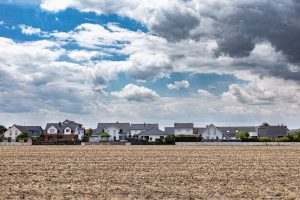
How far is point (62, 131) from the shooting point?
154375 millimetres

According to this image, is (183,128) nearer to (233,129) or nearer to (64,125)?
(233,129)

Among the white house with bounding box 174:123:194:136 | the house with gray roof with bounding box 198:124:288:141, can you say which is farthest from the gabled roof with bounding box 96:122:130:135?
the house with gray roof with bounding box 198:124:288:141

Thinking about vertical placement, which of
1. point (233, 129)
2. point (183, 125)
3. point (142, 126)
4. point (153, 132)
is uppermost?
point (183, 125)

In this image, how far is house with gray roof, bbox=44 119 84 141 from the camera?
153 meters

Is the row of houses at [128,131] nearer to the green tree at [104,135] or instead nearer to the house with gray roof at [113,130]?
the house with gray roof at [113,130]

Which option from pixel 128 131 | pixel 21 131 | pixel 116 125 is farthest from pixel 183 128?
pixel 21 131

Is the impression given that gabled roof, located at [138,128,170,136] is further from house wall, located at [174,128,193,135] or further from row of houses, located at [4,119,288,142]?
house wall, located at [174,128,193,135]

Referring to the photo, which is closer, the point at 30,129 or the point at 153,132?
the point at 153,132

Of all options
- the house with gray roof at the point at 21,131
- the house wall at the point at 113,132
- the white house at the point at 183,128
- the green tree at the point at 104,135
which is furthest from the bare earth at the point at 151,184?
the house with gray roof at the point at 21,131

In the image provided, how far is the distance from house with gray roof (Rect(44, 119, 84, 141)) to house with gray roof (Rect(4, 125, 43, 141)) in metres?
6.80

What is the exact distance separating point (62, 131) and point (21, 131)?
14222 mm

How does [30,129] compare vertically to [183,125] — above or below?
below

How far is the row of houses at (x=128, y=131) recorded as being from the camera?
152 meters

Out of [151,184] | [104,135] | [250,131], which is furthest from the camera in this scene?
[250,131]
